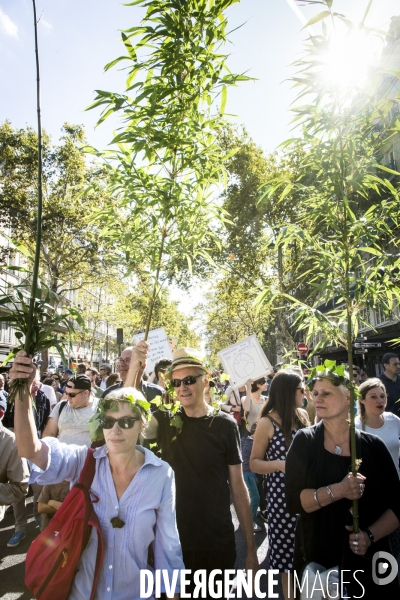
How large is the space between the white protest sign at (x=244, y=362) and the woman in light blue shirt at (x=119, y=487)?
4774 millimetres

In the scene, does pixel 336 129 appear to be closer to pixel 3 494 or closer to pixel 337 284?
pixel 337 284

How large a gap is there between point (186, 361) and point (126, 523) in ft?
4.15

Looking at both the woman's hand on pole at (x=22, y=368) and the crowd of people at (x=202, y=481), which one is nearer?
the woman's hand on pole at (x=22, y=368)

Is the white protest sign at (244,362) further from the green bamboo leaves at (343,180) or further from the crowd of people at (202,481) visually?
the green bamboo leaves at (343,180)

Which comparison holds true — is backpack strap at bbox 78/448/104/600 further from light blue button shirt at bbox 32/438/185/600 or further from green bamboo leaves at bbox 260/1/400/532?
green bamboo leaves at bbox 260/1/400/532

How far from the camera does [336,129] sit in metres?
3.32

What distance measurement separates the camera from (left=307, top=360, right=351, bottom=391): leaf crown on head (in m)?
3.53

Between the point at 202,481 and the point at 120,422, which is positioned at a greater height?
the point at 120,422

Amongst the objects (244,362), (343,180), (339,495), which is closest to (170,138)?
(343,180)

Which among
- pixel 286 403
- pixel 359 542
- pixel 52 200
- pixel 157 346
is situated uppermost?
pixel 52 200

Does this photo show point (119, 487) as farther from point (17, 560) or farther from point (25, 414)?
point (17, 560)

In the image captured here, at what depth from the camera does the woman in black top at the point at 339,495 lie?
3059 mm

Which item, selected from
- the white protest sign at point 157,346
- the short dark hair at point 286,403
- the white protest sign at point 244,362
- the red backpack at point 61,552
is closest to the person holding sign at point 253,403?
the white protest sign at point 244,362

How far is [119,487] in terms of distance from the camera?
292cm
